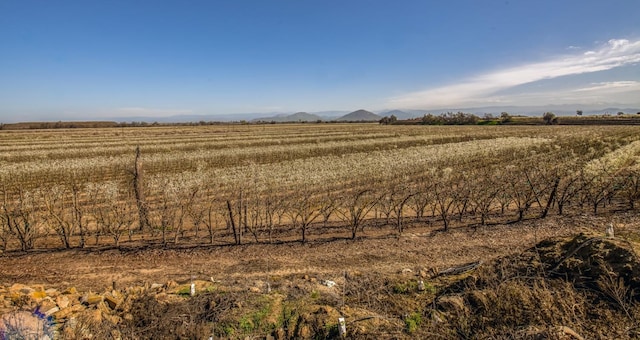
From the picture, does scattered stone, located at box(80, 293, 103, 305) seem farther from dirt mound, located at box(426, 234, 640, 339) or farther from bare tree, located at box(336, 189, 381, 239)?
bare tree, located at box(336, 189, 381, 239)

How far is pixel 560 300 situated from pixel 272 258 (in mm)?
6382

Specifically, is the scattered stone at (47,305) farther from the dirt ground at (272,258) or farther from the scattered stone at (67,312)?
the dirt ground at (272,258)

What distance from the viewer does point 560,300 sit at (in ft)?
16.9

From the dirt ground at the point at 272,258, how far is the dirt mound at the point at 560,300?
7.05 feet

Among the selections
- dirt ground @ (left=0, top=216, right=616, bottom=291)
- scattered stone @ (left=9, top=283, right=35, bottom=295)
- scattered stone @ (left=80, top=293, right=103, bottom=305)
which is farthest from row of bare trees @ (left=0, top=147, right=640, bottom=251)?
scattered stone @ (left=80, top=293, right=103, bottom=305)

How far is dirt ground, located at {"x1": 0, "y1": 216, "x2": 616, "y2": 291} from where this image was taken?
26.6 feet

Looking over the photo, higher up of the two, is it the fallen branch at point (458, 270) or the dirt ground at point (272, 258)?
the fallen branch at point (458, 270)

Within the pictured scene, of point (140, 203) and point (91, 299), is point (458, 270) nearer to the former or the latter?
point (91, 299)

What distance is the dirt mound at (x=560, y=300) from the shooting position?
481cm

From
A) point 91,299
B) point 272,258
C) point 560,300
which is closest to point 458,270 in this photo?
point 560,300

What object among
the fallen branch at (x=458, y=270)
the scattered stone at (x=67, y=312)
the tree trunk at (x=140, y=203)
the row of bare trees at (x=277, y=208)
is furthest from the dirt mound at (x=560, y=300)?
the tree trunk at (x=140, y=203)

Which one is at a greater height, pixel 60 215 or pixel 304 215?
pixel 60 215

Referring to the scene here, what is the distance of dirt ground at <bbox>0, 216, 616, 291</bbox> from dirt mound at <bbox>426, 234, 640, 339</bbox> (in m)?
2.15

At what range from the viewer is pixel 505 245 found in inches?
373
